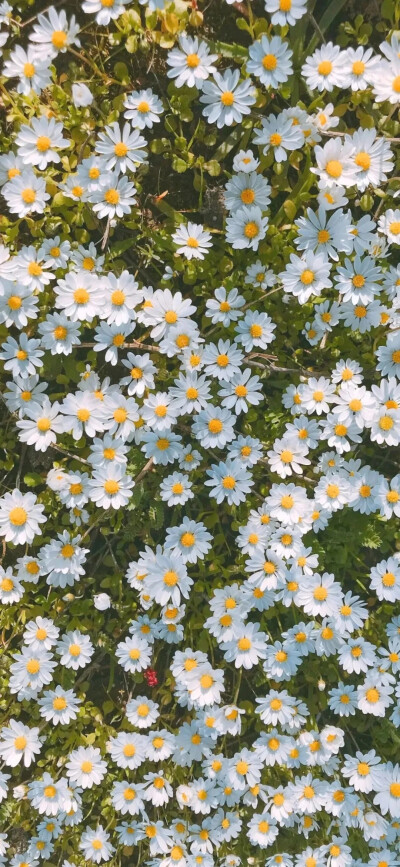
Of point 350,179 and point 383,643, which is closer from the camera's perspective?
point 350,179

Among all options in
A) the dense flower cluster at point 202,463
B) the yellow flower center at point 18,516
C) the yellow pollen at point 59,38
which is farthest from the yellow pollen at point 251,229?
the yellow flower center at point 18,516

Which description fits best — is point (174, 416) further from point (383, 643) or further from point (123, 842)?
point (123, 842)

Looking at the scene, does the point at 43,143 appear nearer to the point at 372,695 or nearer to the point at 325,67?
the point at 325,67

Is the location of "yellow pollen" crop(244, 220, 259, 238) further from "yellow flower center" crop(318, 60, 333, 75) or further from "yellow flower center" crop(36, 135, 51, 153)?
"yellow flower center" crop(36, 135, 51, 153)

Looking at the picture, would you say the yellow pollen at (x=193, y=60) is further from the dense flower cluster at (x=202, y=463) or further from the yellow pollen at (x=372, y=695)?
the yellow pollen at (x=372, y=695)

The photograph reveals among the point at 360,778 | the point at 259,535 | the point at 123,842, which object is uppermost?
the point at 259,535

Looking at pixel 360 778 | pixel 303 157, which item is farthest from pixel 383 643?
pixel 303 157

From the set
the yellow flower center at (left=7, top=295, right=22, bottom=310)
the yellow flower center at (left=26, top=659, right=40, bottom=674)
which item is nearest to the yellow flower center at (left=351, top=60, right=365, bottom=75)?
the yellow flower center at (left=7, top=295, right=22, bottom=310)

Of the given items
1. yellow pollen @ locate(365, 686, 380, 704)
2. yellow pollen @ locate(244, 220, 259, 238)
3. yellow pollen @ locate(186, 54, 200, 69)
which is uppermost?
yellow pollen @ locate(186, 54, 200, 69)

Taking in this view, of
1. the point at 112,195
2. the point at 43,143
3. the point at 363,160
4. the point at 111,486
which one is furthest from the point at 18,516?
the point at 363,160
